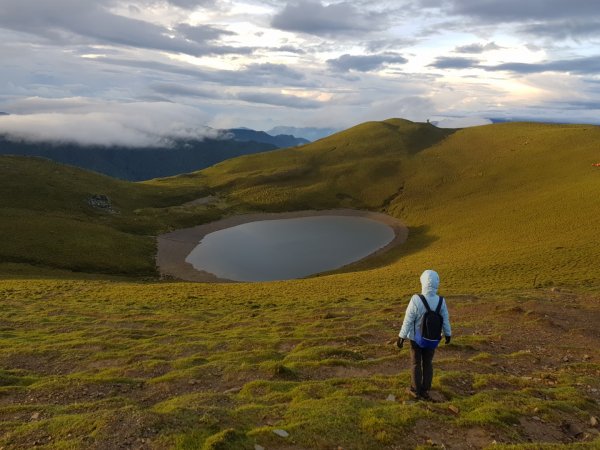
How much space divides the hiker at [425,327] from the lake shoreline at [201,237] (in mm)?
64913

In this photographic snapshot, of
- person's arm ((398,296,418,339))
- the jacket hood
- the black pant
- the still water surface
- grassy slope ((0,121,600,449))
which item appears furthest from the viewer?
the still water surface

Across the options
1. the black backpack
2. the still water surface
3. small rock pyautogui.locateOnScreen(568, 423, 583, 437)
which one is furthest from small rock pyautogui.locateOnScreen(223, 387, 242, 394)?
the still water surface

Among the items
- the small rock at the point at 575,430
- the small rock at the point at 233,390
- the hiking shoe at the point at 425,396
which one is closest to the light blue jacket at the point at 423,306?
the hiking shoe at the point at 425,396

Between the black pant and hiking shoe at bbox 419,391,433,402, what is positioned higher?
the black pant

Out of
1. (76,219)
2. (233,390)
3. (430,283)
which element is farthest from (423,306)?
(76,219)

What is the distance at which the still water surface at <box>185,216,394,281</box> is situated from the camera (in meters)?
83.2

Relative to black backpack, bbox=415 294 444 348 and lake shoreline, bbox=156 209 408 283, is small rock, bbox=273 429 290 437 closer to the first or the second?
Answer: black backpack, bbox=415 294 444 348

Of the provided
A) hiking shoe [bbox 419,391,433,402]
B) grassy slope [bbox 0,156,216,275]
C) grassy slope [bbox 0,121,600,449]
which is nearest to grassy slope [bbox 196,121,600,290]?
grassy slope [bbox 0,121,600,449]

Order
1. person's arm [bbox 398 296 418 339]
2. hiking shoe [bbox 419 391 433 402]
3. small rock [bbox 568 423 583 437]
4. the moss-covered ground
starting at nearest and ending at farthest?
the moss-covered ground
small rock [bbox 568 423 583 437]
person's arm [bbox 398 296 418 339]
hiking shoe [bbox 419 391 433 402]

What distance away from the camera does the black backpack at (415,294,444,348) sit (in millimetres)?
12211

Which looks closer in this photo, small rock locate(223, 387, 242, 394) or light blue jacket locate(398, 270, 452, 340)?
light blue jacket locate(398, 270, 452, 340)

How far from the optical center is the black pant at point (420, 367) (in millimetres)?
12836

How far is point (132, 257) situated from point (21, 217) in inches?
1151

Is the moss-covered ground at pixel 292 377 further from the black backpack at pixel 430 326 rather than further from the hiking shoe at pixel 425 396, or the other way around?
the black backpack at pixel 430 326
